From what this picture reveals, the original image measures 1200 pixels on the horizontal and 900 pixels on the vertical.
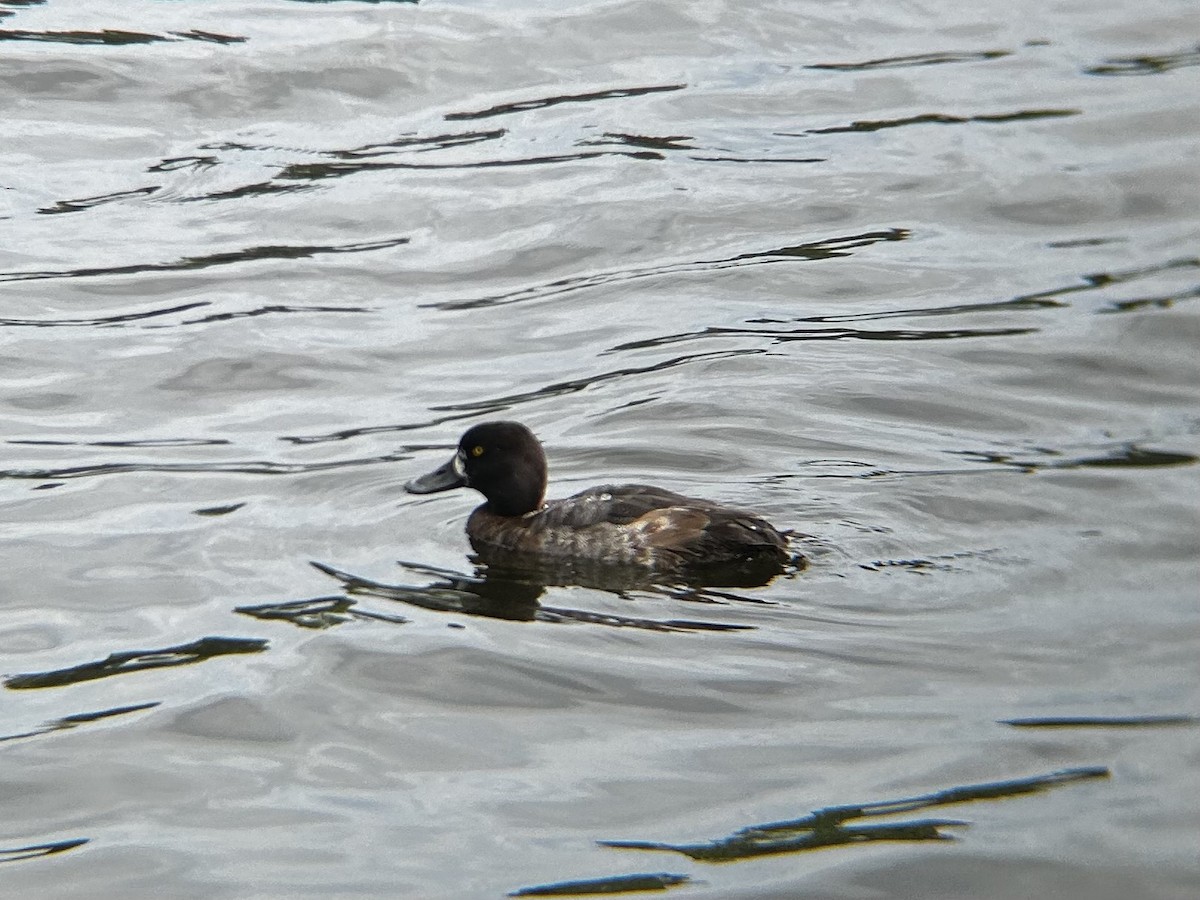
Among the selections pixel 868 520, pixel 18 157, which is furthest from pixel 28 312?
pixel 868 520

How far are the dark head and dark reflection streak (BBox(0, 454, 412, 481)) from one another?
3.24 feet

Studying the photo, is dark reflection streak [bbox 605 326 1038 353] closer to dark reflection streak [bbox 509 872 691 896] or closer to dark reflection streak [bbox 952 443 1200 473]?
dark reflection streak [bbox 952 443 1200 473]

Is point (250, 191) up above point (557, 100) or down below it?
below

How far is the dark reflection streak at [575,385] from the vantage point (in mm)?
10961

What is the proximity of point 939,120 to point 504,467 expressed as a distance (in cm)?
884

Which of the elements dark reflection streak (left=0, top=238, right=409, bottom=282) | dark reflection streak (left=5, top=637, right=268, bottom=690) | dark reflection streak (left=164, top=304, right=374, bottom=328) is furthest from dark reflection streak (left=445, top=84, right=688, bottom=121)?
dark reflection streak (left=5, top=637, right=268, bottom=690)

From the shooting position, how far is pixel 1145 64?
18.4 m

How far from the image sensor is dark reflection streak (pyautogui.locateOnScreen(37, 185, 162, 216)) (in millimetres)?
14828

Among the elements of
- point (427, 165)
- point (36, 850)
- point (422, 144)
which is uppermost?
point (422, 144)

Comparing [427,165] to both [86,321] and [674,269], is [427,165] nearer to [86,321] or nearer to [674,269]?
[674,269]

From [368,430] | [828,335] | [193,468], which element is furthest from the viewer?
[828,335]

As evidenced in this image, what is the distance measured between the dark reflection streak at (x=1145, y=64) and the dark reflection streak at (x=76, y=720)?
13442mm

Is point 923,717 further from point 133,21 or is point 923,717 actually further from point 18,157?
point 133,21

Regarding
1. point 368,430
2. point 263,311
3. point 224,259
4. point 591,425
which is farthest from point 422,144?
point 591,425
